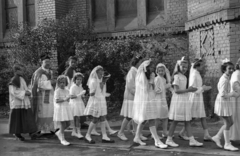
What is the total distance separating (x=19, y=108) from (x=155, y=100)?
3467 millimetres

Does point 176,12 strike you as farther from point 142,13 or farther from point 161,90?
point 161,90

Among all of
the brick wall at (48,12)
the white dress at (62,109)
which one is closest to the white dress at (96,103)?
the white dress at (62,109)

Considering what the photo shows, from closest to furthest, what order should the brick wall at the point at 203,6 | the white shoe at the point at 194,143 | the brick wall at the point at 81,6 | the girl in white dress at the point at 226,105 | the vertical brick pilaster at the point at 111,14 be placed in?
1. the girl in white dress at the point at 226,105
2. the white shoe at the point at 194,143
3. the brick wall at the point at 203,6
4. the vertical brick pilaster at the point at 111,14
5. the brick wall at the point at 81,6

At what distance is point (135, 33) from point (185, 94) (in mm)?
6766

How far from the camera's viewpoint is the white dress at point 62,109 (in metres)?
7.92

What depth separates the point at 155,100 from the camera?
739 centimetres

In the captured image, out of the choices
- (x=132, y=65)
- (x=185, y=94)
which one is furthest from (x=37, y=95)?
(x=185, y=94)

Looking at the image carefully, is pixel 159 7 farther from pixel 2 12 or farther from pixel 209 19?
pixel 2 12

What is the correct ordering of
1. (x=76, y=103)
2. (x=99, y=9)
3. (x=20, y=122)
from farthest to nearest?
(x=99, y=9) → (x=76, y=103) → (x=20, y=122)

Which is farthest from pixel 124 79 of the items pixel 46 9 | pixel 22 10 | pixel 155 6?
pixel 22 10

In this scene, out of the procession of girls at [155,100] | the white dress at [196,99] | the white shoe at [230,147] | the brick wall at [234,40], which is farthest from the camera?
the brick wall at [234,40]

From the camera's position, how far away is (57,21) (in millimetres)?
13711

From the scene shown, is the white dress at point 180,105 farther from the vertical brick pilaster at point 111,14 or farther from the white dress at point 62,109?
the vertical brick pilaster at point 111,14

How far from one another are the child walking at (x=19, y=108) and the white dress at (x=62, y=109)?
2.93 ft
